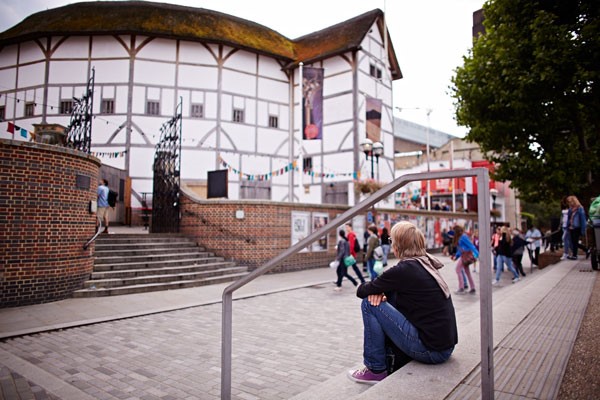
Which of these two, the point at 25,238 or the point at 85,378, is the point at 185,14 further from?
the point at 85,378

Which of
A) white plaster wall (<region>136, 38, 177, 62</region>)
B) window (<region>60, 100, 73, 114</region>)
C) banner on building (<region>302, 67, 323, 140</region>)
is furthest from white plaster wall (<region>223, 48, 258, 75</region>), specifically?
window (<region>60, 100, 73, 114</region>)

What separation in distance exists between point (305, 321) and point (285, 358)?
189cm

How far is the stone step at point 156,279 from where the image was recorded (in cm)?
862

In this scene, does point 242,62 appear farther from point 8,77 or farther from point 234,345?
point 234,345

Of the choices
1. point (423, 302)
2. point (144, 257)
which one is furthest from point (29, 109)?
point (423, 302)

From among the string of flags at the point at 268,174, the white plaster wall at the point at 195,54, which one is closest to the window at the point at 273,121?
the string of flags at the point at 268,174

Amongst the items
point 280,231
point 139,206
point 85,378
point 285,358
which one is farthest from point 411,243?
point 139,206

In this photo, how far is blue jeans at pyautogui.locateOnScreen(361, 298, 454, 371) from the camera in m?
3.00

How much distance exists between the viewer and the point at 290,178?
79.3ft

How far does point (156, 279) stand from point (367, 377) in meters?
7.57

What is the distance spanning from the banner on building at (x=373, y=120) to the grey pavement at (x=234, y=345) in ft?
49.6

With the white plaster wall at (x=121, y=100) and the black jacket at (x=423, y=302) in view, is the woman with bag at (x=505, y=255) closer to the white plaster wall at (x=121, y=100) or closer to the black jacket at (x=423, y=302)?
the black jacket at (x=423, y=302)

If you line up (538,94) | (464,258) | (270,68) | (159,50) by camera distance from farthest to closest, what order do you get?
(270,68), (159,50), (538,94), (464,258)

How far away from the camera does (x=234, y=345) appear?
4941 millimetres
